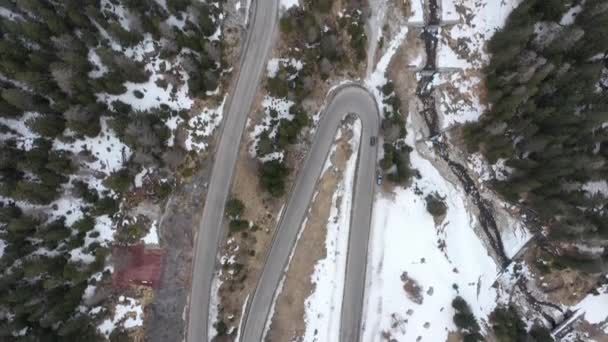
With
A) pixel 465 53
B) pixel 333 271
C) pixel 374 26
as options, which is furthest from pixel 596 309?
pixel 374 26

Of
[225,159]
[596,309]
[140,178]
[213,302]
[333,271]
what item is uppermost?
[225,159]

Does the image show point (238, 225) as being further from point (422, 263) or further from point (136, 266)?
point (422, 263)

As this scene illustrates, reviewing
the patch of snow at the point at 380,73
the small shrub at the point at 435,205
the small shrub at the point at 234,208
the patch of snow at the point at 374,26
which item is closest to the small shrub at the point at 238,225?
the small shrub at the point at 234,208

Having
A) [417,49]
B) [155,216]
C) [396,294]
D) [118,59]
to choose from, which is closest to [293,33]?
[417,49]

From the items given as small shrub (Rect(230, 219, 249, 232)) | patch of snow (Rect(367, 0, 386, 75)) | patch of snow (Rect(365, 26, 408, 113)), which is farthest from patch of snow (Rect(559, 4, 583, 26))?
small shrub (Rect(230, 219, 249, 232))

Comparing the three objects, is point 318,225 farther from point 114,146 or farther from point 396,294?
point 114,146

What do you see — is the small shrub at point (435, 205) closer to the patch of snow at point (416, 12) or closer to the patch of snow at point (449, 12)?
the patch of snow at point (416, 12)
